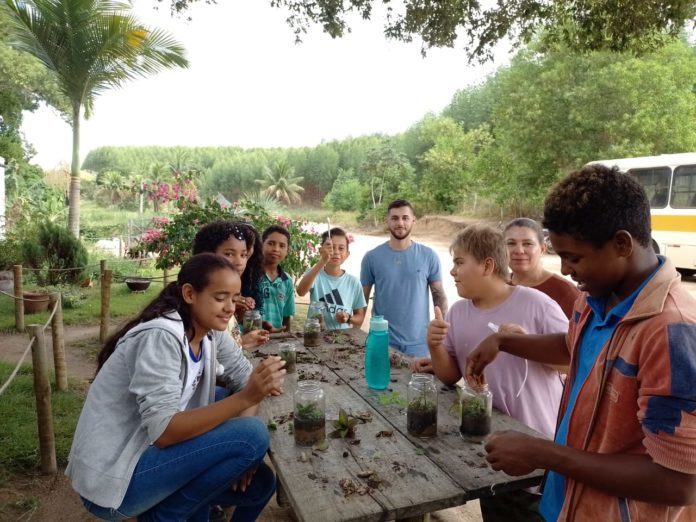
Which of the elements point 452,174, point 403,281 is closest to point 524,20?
point 403,281

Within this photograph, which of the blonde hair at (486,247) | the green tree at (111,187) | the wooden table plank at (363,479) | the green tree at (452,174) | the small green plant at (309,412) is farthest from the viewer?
the green tree at (111,187)

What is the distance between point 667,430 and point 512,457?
39cm

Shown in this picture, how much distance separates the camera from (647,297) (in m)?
1.15

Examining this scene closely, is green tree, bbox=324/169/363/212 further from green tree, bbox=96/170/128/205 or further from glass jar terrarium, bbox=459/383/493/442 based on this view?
glass jar terrarium, bbox=459/383/493/442

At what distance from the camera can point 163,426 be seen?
171 cm

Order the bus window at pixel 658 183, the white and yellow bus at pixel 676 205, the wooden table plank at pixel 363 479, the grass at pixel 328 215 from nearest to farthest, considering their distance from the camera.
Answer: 1. the wooden table plank at pixel 363 479
2. the white and yellow bus at pixel 676 205
3. the bus window at pixel 658 183
4. the grass at pixel 328 215

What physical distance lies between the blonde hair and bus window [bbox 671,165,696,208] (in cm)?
1234

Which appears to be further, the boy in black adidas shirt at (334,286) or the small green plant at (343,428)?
the boy in black adidas shirt at (334,286)

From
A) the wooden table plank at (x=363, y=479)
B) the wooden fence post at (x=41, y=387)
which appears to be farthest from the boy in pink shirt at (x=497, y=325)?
the wooden fence post at (x=41, y=387)

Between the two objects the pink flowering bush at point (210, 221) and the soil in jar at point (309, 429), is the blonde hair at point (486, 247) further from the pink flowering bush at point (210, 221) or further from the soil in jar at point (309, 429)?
the pink flowering bush at point (210, 221)

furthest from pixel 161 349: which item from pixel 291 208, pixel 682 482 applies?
pixel 291 208

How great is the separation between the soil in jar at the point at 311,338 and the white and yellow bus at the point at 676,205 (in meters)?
11.2

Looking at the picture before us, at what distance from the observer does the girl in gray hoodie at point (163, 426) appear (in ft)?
5.63

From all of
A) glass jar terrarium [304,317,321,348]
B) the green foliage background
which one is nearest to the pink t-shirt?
glass jar terrarium [304,317,321,348]
